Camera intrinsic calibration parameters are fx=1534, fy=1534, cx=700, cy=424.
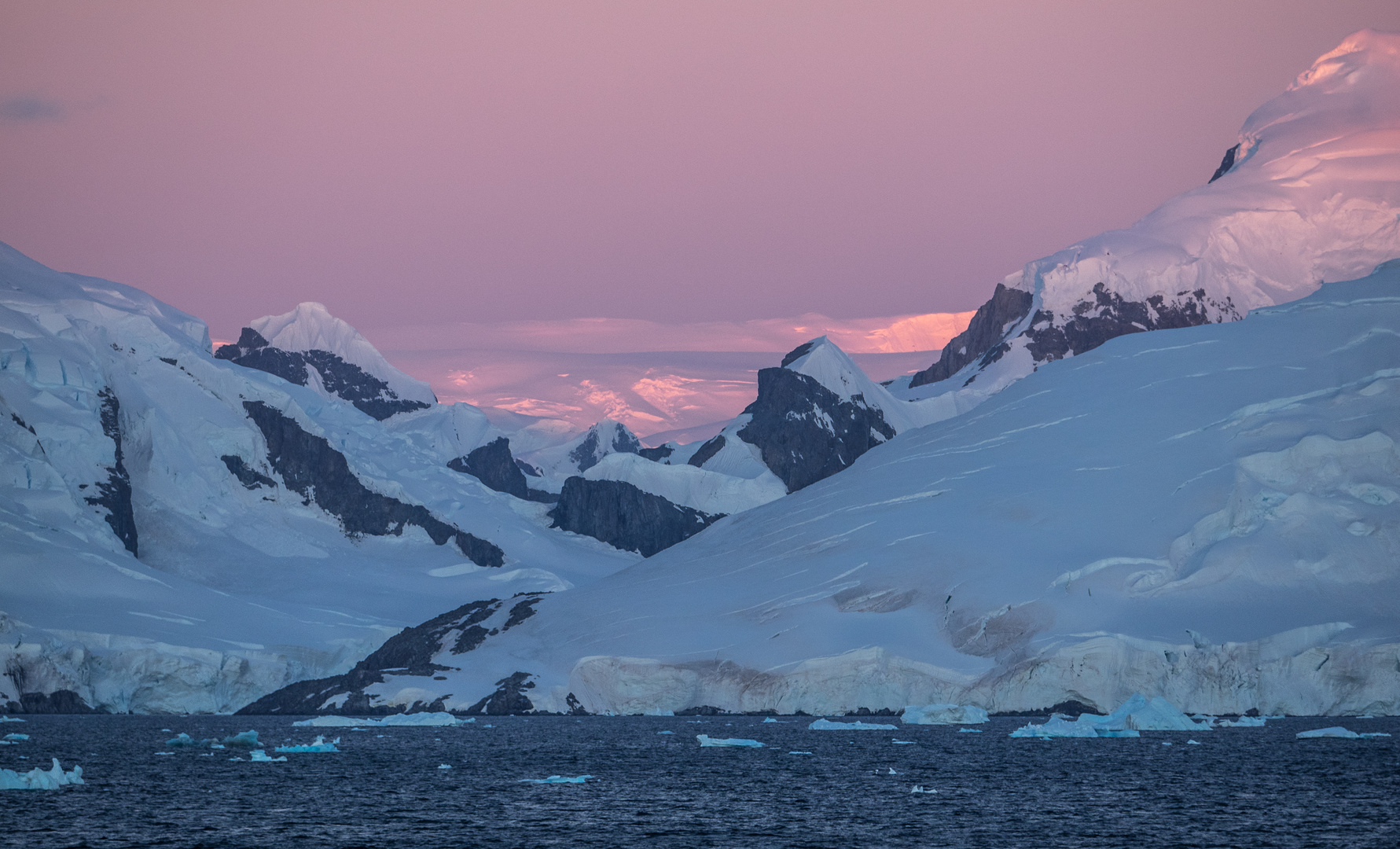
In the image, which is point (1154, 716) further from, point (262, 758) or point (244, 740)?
point (244, 740)

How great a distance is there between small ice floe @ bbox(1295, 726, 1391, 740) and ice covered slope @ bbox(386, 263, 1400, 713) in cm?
2235

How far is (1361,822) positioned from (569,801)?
3362 centimetres

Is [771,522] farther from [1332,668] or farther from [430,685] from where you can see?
[1332,668]

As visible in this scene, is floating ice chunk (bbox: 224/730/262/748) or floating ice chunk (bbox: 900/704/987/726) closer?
floating ice chunk (bbox: 224/730/262/748)

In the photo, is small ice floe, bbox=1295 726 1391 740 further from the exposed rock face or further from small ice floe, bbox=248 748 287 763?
the exposed rock face

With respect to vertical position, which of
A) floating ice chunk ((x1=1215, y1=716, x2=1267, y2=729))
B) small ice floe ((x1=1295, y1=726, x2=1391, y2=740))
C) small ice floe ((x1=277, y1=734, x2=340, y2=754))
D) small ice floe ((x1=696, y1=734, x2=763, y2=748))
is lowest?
floating ice chunk ((x1=1215, y1=716, x2=1267, y2=729))

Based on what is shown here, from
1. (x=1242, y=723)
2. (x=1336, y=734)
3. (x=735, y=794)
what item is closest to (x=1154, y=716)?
(x=1242, y=723)

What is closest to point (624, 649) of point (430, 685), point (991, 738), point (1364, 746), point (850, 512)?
point (430, 685)

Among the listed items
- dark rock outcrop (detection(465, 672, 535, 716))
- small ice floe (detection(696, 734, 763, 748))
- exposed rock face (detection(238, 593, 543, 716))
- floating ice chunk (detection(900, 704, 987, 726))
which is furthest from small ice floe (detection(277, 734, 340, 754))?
exposed rock face (detection(238, 593, 543, 716))

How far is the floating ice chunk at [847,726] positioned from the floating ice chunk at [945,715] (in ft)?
6.03

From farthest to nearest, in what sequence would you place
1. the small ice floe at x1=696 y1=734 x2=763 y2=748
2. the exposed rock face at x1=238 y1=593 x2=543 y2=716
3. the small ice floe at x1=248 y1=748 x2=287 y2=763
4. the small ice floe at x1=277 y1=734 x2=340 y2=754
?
the exposed rock face at x1=238 y1=593 x2=543 y2=716 < the small ice floe at x1=696 y1=734 x2=763 y2=748 < the small ice floe at x1=277 y1=734 x2=340 y2=754 < the small ice floe at x1=248 y1=748 x2=287 y2=763

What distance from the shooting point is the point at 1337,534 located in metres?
144

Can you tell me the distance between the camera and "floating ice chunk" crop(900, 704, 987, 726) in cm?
12644

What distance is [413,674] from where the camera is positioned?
168 meters
